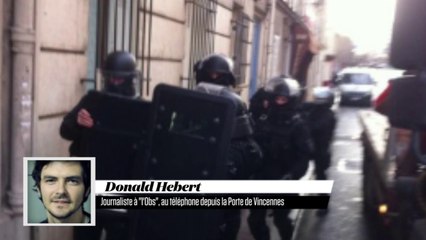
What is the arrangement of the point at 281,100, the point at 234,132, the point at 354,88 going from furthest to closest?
the point at 354,88 < the point at 281,100 < the point at 234,132

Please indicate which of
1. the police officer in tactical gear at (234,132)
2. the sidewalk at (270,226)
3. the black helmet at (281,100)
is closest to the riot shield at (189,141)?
the police officer in tactical gear at (234,132)

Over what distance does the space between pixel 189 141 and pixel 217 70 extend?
0.71 metres

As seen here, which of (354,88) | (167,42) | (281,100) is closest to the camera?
(281,100)

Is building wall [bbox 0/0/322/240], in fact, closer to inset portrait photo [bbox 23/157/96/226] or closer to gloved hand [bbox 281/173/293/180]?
inset portrait photo [bbox 23/157/96/226]

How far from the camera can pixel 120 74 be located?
2.30 metres

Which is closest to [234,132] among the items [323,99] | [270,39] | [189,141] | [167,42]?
[189,141]

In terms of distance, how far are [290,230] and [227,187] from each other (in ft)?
4.67

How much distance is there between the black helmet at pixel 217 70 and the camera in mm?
2645

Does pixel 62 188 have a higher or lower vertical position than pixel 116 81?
lower

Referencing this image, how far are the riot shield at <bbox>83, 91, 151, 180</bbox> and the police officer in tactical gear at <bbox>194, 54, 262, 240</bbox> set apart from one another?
0.36 meters

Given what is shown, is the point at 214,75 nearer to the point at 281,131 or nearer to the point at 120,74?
the point at 120,74

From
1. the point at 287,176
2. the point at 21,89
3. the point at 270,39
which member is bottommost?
the point at 287,176

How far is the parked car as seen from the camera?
12.8 meters

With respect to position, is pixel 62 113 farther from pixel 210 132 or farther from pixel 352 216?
pixel 352 216
